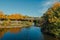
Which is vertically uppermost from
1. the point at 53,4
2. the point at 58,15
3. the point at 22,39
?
the point at 53,4

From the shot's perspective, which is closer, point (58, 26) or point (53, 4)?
point (58, 26)

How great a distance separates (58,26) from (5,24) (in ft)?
197

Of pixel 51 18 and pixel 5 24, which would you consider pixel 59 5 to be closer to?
pixel 51 18

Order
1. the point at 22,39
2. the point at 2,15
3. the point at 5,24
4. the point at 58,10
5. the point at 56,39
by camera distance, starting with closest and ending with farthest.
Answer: the point at 56,39 → the point at 22,39 → the point at 58,10 → the point at 5,24 → the point at 2,15

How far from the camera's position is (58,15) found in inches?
2133

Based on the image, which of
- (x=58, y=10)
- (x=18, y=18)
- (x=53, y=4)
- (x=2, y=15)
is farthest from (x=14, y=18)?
(x=58, y=10)

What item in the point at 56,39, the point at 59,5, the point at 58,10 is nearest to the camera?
the point at 56,39

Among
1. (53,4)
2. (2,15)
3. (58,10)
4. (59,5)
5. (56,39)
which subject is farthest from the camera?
(2,15)

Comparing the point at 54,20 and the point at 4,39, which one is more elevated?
the point at 54,20

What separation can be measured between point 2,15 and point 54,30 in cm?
8272

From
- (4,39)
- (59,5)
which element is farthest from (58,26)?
(4,39)

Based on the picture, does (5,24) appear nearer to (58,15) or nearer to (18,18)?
(18,18)

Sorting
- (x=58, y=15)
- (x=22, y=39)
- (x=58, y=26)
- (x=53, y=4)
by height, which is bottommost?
(x=22, y=39)

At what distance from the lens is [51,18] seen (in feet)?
187
